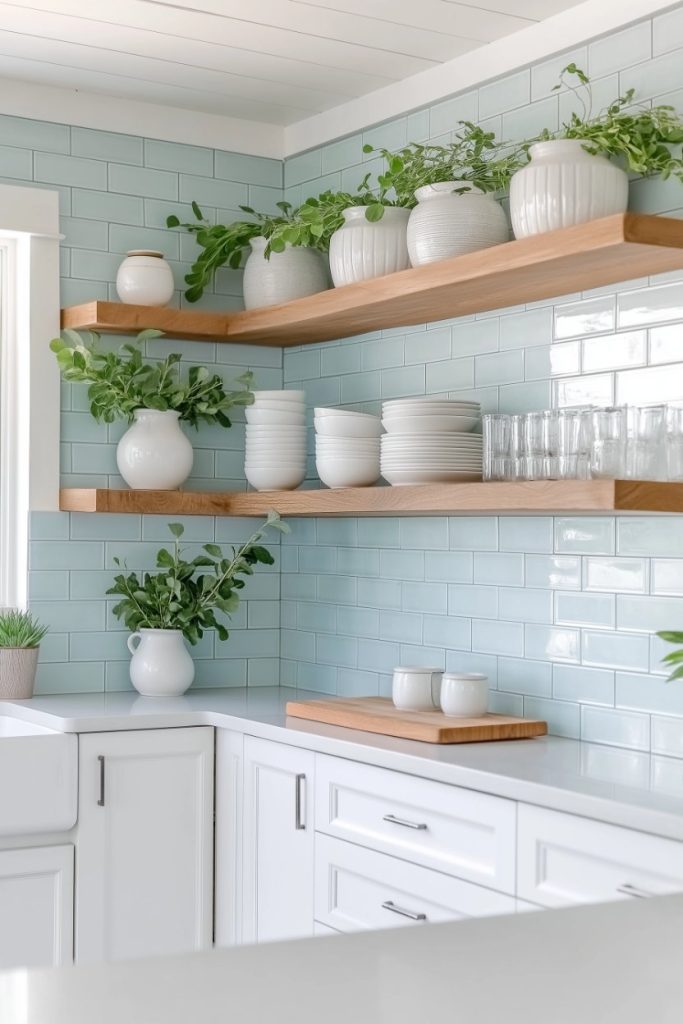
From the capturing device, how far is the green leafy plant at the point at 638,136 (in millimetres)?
2861

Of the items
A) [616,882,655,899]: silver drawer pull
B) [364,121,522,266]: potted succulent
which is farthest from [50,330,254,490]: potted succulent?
[616,882,655,899]: silver drawer pull

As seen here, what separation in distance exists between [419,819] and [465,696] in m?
0.43

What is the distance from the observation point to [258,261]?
397 centimetres

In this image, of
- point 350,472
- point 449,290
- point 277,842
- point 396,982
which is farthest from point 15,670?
point 396,982

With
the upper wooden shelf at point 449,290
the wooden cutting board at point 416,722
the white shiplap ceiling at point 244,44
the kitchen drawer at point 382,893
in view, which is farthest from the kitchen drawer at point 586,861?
the white shiplap ceiling at point 244,44

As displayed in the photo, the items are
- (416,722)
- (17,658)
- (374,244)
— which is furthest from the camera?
(17,658)

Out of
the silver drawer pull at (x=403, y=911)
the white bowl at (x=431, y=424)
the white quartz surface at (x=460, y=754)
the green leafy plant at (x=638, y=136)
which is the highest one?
the green leafy plant at (x=638, y=136)

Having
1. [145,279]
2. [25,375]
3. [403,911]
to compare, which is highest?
[145,279]

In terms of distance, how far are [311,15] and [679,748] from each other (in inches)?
73.9

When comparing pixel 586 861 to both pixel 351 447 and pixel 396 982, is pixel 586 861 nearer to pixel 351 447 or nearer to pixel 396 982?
pixel 396 982

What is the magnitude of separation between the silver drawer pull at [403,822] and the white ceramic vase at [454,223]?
127cm

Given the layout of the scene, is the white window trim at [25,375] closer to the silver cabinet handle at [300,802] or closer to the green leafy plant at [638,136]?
the silver cabinet handle at [300,802]

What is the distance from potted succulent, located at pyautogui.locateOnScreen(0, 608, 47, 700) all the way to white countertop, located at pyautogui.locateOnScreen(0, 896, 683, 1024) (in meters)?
2.45

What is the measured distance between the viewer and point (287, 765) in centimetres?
319
